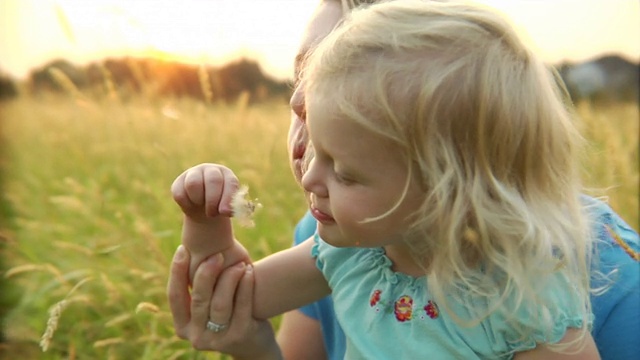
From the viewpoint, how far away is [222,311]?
194cm

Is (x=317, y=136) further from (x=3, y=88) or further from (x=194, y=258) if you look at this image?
(x=3, y=88)

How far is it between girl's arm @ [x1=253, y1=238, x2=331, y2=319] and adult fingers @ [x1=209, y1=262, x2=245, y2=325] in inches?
1.7

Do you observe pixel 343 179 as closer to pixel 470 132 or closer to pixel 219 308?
pixel 470 132

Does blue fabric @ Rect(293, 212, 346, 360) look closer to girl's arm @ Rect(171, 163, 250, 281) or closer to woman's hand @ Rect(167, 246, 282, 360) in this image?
woman's hand @ Rect(167, 246, 282, 360)

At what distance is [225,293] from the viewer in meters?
1.91

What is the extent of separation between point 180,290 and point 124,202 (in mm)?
2257

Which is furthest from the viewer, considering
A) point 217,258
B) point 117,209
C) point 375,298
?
point 117,209

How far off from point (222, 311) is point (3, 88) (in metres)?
3.90

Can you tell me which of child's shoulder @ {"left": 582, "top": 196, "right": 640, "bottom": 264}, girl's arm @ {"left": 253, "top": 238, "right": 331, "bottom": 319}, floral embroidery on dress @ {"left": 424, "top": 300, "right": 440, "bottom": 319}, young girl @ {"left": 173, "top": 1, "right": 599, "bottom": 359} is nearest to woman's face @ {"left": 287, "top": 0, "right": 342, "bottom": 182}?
young girl @ {"left": 173, "top": 1, "right": 599, "bottom": 359}

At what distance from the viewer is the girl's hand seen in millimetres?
1678

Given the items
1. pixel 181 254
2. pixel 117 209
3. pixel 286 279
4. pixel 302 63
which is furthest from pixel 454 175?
pixel 117 209

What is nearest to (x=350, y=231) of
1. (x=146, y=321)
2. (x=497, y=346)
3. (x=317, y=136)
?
(x=317, y=136)

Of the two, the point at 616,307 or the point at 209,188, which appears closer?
the point at 209,188

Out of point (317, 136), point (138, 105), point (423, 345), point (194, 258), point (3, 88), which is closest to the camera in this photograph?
point (317, 136)
